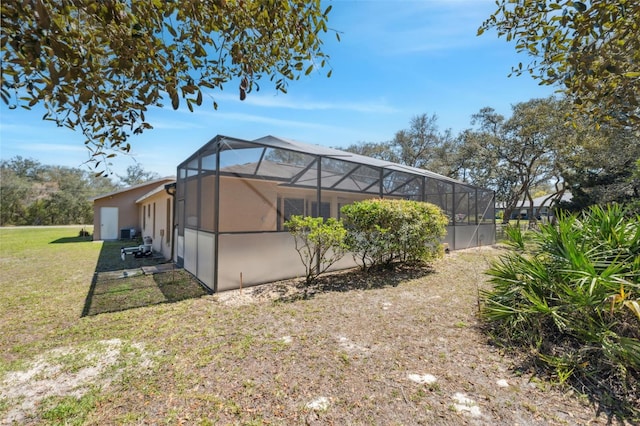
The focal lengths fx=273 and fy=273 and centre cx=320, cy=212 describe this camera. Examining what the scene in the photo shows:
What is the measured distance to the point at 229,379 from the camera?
8.50ft

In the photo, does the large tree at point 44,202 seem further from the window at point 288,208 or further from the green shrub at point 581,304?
the green shrub at point 581,304

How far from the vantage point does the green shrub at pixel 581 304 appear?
245 centimetres

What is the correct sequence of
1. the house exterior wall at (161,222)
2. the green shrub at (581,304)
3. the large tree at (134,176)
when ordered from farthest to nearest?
the large tree at (134,176)
the house exterior wall at (161,222)
the green shrub at (581,304)

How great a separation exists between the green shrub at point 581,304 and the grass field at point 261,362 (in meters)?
0.35

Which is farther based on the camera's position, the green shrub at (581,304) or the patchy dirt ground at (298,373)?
the green shrub at (581,304)

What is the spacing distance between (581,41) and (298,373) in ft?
13.6

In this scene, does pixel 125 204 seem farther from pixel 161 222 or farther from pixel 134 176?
pixel 134 176

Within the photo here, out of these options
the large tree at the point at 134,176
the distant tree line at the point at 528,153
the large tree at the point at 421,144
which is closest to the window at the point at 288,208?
the distant tree line at the point at 528,153

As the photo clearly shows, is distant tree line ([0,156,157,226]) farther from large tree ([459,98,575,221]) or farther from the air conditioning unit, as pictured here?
large tree ([459,98,575,221])

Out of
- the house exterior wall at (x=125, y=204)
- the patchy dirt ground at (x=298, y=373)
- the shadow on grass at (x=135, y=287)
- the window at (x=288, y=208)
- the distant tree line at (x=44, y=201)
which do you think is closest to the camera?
the patchy dirt ground at (x=298, y=373)

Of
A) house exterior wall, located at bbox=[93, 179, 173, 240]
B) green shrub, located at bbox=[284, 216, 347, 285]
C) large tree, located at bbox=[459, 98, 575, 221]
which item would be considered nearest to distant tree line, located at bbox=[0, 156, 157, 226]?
house exterior wall, located at bbox=[93, 179, 173, 240]

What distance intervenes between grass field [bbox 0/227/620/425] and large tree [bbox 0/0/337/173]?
2.11 metres

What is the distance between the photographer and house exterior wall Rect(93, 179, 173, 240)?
15056mm

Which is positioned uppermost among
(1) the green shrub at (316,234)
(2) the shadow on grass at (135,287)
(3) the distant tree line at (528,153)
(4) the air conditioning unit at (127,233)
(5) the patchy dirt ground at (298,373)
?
(3) the distant tree line at (528,153)
